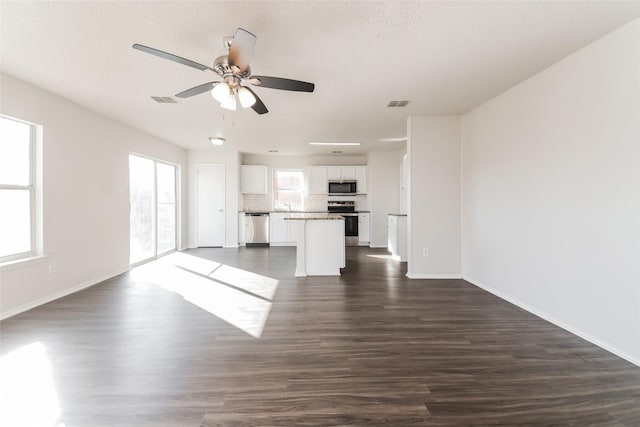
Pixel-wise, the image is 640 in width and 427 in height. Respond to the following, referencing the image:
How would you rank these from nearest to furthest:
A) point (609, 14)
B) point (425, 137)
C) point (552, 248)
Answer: point (609, 14)
point (552, 248)
point (425, 137)

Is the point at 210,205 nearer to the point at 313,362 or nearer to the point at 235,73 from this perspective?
the point at 235,73

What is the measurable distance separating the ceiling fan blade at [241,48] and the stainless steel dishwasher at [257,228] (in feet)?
18.2

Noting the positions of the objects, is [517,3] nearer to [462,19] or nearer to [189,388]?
[462,19]

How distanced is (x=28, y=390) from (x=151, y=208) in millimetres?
4393


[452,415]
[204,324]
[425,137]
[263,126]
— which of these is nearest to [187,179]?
[263,126]

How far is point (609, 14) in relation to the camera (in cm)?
193

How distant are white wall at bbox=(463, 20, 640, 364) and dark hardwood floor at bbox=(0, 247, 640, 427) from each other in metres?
0.27

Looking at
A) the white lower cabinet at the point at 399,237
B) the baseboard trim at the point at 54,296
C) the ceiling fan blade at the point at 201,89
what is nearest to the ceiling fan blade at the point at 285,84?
the ceiling fan blade at the point at 201,89

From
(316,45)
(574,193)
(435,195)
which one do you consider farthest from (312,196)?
(574,193)

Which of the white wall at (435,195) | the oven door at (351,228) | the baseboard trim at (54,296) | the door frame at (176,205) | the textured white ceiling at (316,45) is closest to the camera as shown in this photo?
the textured white ceiling at (316,45)

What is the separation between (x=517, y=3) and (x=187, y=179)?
22.9 feet

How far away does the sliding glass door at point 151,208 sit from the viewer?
16.7ft

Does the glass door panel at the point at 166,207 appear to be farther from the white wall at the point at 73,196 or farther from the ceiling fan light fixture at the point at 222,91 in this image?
the ceiling fan light fixture at the point at 222,91

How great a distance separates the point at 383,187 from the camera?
7.12 metres
